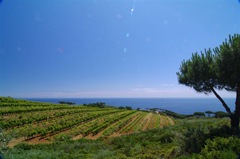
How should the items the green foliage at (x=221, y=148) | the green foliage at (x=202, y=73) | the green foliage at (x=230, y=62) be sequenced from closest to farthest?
the green foliage at (x=221, y=148), the green foliage at (x=230, y=62), the green foliage at (x=202, y=73)

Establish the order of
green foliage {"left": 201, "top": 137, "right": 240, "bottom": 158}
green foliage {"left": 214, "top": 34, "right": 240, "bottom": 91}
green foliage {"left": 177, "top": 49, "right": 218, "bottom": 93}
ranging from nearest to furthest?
1. green foliage {"left": 201, "top": 137, "right": 240, "bottom": 158}
2. green foliage {"left": 214, "top": 34, "right": 240, "bottom": 91}
3. green foliage {"left": 177, "top": 49, "right": 218, "bottom": 93}

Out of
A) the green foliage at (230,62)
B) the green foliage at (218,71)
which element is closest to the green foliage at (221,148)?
the green foliage at (218,71)

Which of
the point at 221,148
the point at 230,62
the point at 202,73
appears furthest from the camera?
the point at 202,73

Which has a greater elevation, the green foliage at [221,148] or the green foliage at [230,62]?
the green foliage at [230,62]

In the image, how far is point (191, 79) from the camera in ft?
35.6

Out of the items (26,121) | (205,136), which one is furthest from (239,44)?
→ (26,121)


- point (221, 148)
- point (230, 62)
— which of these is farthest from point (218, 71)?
point (221, 148)

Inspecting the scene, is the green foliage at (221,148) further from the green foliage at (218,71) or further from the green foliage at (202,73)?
the green foliage at (202,73)

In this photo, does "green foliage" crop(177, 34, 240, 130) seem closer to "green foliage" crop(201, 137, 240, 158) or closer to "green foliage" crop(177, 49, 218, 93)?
"green foliage" crop(177, 49, 218, 93)

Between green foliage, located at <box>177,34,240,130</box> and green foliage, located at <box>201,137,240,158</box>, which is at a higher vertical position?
green foliage, located at <box>177,34,240,130</box>

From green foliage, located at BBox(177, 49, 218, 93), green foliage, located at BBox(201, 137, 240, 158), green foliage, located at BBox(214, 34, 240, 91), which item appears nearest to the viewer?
green foliage, located at BBox(201, 137, 240, 158)

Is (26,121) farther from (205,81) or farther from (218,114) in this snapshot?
(218,114)

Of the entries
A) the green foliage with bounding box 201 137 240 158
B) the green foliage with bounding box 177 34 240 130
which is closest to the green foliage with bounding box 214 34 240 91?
the green foliage with bounding box 177 34 240 130

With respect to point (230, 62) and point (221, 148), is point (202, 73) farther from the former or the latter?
point (221, 148)
